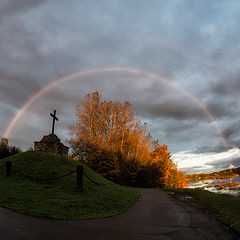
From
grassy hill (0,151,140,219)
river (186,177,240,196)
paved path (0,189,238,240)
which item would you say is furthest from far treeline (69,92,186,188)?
paved path (0,189,238,240)

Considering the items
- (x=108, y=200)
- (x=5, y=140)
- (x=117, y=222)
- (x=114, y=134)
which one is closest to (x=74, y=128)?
(x=114, y=134)

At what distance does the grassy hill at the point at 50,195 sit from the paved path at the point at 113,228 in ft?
2.45

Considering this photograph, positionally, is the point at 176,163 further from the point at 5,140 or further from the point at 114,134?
the point at 5,140

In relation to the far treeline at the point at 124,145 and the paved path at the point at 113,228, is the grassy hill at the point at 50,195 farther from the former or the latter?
the far treeline at the point at 124,145

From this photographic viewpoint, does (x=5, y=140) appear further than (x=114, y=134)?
No

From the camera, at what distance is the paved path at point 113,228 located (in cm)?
588

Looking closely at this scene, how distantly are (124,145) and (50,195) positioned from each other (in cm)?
2167

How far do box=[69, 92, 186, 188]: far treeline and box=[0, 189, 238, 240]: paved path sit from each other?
19.6 m

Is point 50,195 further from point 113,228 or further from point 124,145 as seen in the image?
point 124,145

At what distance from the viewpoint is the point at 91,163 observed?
2595cm

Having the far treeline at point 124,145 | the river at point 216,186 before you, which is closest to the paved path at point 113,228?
the river at point 216,186

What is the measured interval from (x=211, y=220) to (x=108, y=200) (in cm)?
517

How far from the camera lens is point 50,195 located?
34.6ft

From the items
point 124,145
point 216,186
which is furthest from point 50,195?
point 216,186
